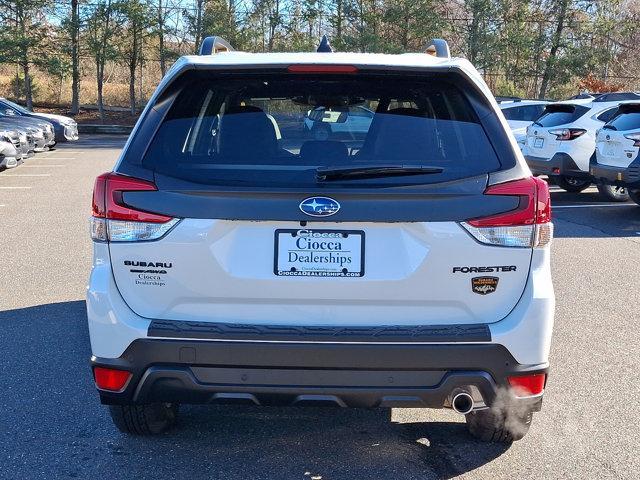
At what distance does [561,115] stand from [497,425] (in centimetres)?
1104

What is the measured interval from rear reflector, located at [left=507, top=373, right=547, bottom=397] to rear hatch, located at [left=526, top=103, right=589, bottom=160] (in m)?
10.6

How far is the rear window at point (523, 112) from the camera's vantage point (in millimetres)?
17328

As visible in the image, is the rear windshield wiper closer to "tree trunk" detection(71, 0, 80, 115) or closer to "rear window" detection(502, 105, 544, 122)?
"rear window" detection(502, 105, 544, 122)

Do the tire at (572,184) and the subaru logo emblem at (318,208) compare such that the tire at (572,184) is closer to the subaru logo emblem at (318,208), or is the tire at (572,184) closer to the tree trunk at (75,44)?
the subaru logo emblem at (318,208)

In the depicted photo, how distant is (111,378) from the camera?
10.4 feet

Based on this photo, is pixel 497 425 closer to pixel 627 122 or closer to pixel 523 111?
pixel 627 122

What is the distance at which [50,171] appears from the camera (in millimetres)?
16984

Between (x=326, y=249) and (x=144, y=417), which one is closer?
(x=326, y=249)

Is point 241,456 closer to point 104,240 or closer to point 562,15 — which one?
point 104,240

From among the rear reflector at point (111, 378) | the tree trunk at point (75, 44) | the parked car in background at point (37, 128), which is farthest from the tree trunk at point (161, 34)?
the rear reflector at point (111, 378)

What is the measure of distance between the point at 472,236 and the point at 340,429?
58.3 inches

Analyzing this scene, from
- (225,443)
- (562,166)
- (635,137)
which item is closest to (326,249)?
(225,443)

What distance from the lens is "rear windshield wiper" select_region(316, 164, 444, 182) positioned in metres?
2.99

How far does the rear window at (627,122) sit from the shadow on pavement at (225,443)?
835 cm
